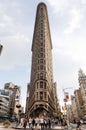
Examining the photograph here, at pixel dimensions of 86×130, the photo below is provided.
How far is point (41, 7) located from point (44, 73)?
1964 inches

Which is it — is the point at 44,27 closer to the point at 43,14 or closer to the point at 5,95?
the point at 43,14

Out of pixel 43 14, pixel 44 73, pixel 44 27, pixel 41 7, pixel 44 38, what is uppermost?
pixel 41 7

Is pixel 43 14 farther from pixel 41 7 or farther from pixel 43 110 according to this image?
pixel 43 110

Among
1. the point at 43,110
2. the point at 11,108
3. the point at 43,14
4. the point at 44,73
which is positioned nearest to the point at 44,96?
the point at 43,110

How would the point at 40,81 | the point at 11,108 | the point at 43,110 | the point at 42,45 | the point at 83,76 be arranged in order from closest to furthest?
the point at 43,110 < the point at 40,81 < the point at 42,45 < the point at 83,76 < the point at 11,108

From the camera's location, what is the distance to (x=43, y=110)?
173 ft

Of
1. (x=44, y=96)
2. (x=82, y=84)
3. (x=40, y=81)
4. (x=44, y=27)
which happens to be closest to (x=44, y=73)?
(x=40, y=81)

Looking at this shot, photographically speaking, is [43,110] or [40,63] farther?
[40,63]

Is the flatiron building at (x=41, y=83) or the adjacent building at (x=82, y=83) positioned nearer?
the flatiron building at (x=41, y=83)

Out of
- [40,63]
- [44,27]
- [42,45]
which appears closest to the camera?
[40,63]

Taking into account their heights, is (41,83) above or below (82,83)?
below

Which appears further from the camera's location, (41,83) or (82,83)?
(82,83)

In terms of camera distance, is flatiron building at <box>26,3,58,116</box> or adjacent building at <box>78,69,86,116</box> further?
adjacent building at <box>78,69,86,116</box>

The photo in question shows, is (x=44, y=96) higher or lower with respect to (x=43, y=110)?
higher
